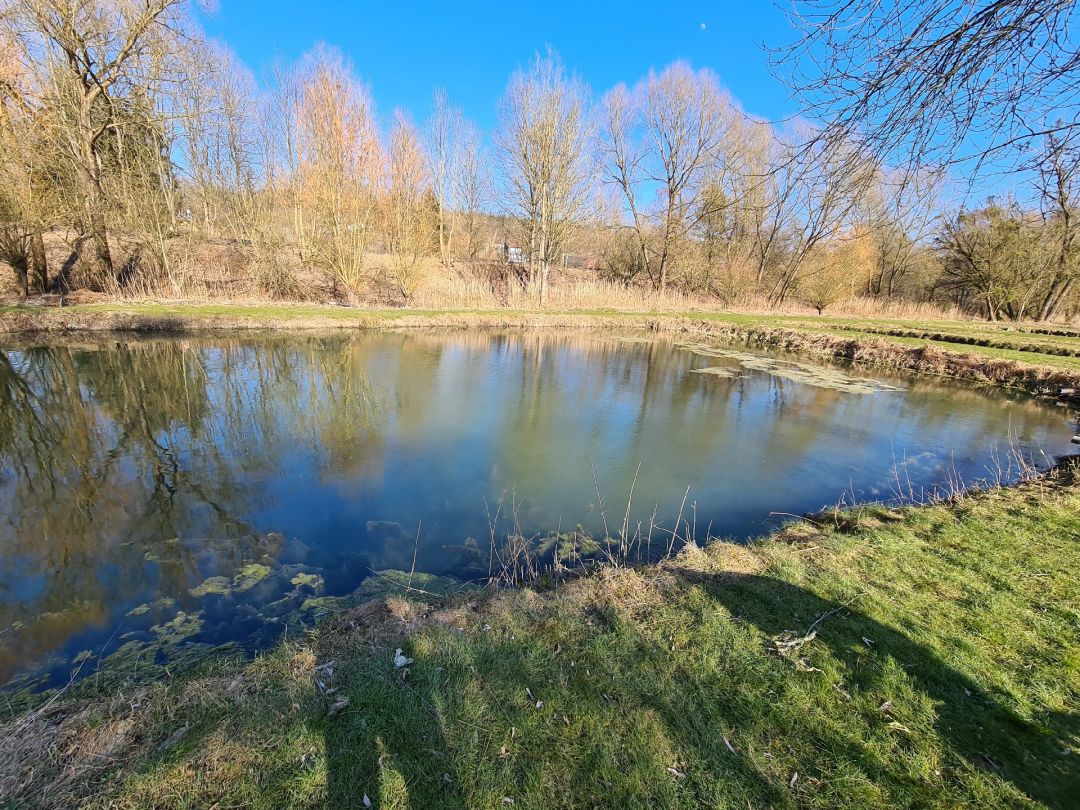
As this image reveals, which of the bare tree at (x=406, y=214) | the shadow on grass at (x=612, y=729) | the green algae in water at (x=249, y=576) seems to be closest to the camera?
the shadow on grass at (x=612, y=729)

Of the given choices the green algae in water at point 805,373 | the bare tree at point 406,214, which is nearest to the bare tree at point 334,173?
the bare tree at point 406,214

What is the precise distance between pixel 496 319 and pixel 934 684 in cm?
1612

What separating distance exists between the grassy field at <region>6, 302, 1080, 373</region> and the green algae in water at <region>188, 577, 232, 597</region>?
475 inches

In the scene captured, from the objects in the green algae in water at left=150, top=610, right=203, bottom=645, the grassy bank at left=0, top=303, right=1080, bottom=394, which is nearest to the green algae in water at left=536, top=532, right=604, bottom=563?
the green algae in water at left=150, top=610, right=203, bottom=645

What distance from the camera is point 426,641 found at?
8.11 ft

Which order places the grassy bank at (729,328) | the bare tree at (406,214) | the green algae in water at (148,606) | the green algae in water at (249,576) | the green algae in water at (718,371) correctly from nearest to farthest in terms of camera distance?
the green algae in water at (148,606) < the green algae in water at (249,576) < the green algae in water at (718,371) < the grassy bank at (729,328) < the bare tree at (406,214)

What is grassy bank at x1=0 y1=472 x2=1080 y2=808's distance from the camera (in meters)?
1.73

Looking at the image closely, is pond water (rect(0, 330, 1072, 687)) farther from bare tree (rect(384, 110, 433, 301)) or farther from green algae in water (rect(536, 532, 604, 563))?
bare tree (rect(384, 110, 433, 301))

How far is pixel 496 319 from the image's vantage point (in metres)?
17.3

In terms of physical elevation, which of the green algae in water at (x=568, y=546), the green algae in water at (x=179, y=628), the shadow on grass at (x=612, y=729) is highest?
the shadow on grass at (x=612, y=729)

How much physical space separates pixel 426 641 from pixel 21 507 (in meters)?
4.31

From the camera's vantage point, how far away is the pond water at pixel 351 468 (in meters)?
3.21

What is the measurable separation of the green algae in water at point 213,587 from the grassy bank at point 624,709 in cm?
96

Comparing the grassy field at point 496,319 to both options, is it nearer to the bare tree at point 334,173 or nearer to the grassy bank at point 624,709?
the bare tree at point 334,173
